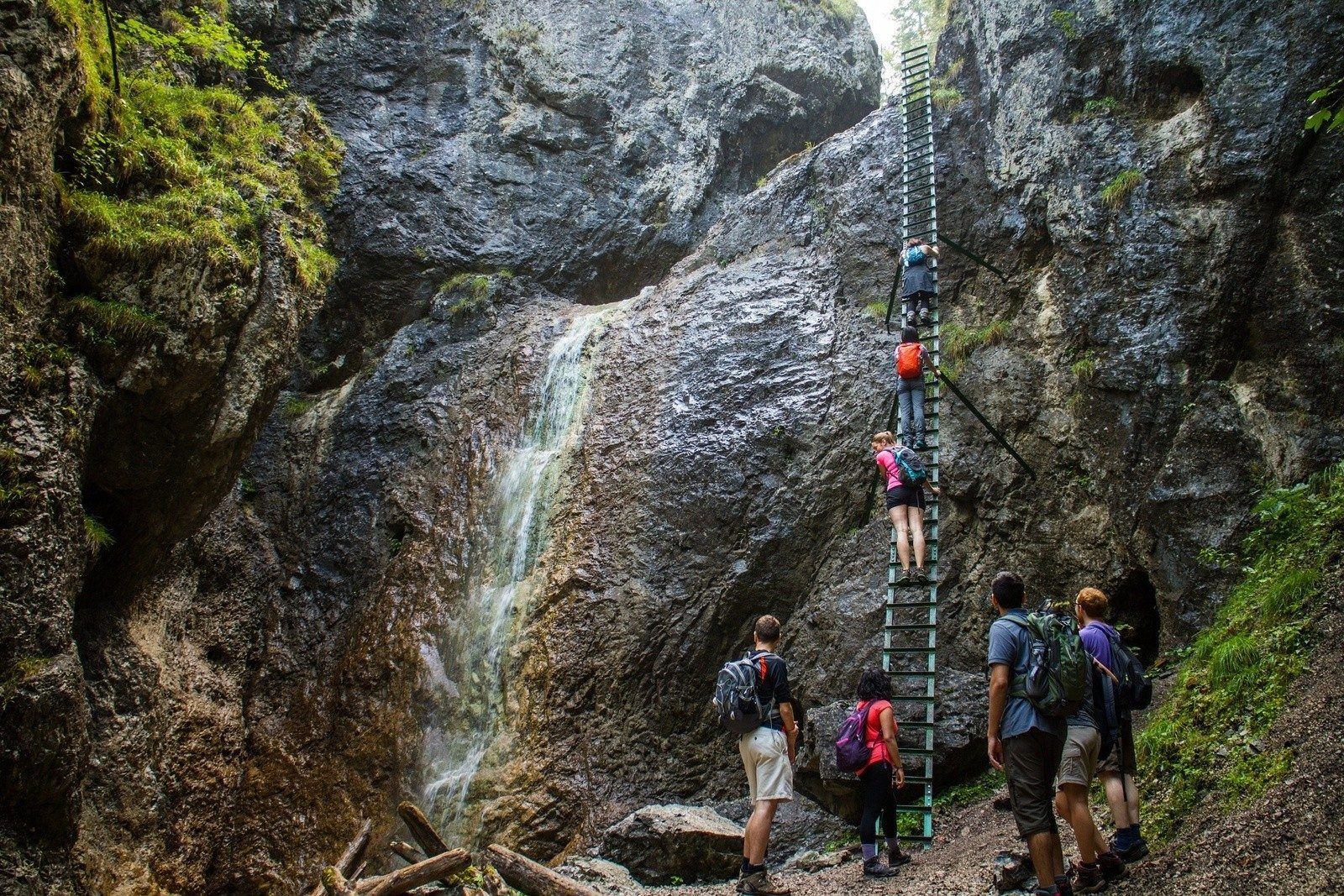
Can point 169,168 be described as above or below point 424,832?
above

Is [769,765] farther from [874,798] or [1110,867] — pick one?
[1110,867]

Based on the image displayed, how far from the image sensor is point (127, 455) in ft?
33.6

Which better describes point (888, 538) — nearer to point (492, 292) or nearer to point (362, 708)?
point (362, 708)

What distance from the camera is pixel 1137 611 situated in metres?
9.71

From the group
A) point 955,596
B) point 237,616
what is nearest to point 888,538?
point 955,596

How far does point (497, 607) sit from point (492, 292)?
7.69 m

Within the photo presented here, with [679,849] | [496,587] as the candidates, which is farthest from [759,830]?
[496,587]

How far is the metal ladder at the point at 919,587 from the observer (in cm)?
842

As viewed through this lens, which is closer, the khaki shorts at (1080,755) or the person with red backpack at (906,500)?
the khaki shorts at (1080,755)

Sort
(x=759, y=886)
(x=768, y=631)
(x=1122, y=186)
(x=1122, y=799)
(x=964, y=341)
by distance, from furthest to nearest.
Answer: (x=964, y=341)
(x=1122, y=186)
(x=768, y=631)
(x=759, y=886)
(x=1122, y=799)

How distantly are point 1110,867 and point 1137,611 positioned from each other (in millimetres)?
5051

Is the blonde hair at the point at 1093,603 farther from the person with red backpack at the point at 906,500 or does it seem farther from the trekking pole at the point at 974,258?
the trekking pole at the point at 974,258

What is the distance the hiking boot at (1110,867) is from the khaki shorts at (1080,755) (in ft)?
1.34

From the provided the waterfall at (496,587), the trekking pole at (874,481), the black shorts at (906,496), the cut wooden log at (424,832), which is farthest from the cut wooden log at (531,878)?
the trekking pole at (874,481)
